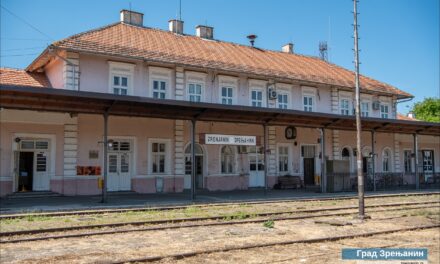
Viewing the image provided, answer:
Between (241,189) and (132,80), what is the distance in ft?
27.1

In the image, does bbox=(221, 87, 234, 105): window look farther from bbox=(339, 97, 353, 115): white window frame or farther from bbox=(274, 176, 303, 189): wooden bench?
bbox=(339, 97, 353, 115): white window frame

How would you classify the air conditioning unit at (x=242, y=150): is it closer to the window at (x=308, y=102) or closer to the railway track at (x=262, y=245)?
the window at (x=308, y=102)

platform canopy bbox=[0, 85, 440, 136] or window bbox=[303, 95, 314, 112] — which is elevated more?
window bbox=[303, 95, 314, 112]

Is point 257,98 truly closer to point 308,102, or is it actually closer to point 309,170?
point 308,102

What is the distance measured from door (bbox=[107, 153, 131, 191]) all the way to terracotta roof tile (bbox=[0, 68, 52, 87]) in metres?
4.85

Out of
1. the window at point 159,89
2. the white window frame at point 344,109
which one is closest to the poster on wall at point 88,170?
the window at point 159,89

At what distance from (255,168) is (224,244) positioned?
679 inches

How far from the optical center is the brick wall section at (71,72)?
20047 millimetres

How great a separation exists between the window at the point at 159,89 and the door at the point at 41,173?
575cm

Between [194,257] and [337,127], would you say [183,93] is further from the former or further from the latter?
[194,257]

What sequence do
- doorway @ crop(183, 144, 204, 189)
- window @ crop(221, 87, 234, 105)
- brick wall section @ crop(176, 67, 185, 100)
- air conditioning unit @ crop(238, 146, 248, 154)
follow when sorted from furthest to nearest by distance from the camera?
air conditioning unit @ crop(238, 146, 248, 154), window @ crop(221, 87, 234, 105), doorway @ crop(183, 144, 204, 189), brick wall section @ crop(176, 67, 185, 100)

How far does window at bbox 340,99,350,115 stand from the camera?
29625mm

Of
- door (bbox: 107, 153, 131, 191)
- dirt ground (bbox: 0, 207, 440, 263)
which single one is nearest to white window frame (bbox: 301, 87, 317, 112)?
door (bbox: 107, 153, 131, 191)

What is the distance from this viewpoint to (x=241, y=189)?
82.6ft
